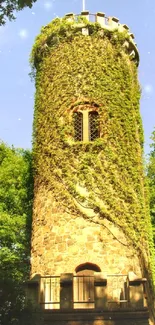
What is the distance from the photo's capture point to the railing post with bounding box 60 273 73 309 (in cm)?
872

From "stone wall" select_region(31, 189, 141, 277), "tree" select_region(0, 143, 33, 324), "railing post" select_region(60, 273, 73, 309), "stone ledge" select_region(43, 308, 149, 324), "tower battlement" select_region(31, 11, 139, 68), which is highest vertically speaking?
"tower battlement" select_region(31, 11, 139, 68)

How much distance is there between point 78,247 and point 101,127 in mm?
3646

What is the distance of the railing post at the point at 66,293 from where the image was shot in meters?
8.72

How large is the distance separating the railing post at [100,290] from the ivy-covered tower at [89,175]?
20mm

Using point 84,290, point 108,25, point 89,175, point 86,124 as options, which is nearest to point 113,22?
point 108,25

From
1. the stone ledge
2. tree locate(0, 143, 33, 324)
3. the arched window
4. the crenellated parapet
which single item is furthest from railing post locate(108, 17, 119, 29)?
the stone ledge

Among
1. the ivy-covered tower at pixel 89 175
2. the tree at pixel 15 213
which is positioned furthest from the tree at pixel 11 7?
the tree at pixel 15 213

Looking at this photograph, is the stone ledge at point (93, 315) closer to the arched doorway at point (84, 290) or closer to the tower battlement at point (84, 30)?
the arched doorway at point (84, 290)

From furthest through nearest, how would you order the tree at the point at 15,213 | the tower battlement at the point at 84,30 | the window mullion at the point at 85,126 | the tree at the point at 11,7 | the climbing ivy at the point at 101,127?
1. the tree at the point at 15,213
2. the tower battlement at the point at 84,30
3. the window mullion at the point at 85,126
4. the climbing ivy at the point at 101,127
5. the tree at the point at 11,7

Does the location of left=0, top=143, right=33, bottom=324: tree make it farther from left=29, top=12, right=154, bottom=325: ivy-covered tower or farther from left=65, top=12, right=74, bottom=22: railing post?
left=65, top=12, right=74, bottom=22: railing post

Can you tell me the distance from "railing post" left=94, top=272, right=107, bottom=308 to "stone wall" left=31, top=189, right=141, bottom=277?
1.73 metres

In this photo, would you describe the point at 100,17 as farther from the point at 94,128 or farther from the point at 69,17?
the point at 94,128

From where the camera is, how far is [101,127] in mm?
12492

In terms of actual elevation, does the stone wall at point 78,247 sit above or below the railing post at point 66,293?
above
